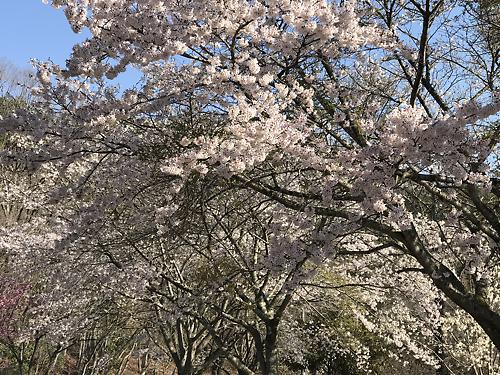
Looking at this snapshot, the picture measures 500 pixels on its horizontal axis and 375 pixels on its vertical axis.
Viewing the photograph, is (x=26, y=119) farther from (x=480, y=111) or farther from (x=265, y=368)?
(x=265, y=368)

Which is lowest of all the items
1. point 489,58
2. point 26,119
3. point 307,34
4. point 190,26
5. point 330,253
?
point 330,253

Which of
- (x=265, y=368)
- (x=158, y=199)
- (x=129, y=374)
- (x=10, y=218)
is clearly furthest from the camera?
(x=129, y=374)

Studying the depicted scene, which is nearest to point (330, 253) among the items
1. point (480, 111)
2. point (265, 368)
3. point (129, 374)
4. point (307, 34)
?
point (480, 111)

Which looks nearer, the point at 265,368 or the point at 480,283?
the point at 480,283

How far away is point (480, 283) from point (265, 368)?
4.13 m

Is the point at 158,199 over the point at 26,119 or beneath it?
over

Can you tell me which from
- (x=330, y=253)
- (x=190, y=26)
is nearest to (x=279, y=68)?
(x=190, y=26)

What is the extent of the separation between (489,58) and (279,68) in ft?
14.6

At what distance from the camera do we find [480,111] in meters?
Answer: 3.27

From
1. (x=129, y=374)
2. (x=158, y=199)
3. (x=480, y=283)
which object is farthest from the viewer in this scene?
(x=129, y=374)

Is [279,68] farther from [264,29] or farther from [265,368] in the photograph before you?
[265,368]

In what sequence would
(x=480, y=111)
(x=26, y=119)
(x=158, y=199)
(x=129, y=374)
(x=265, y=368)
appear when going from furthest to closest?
(x=129, y=374) < (x=265, y=368) < (x=158, y=199) < (x=26, y=119) < (x=480, y=111)

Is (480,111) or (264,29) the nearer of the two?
(480,111)

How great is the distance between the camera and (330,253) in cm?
451
